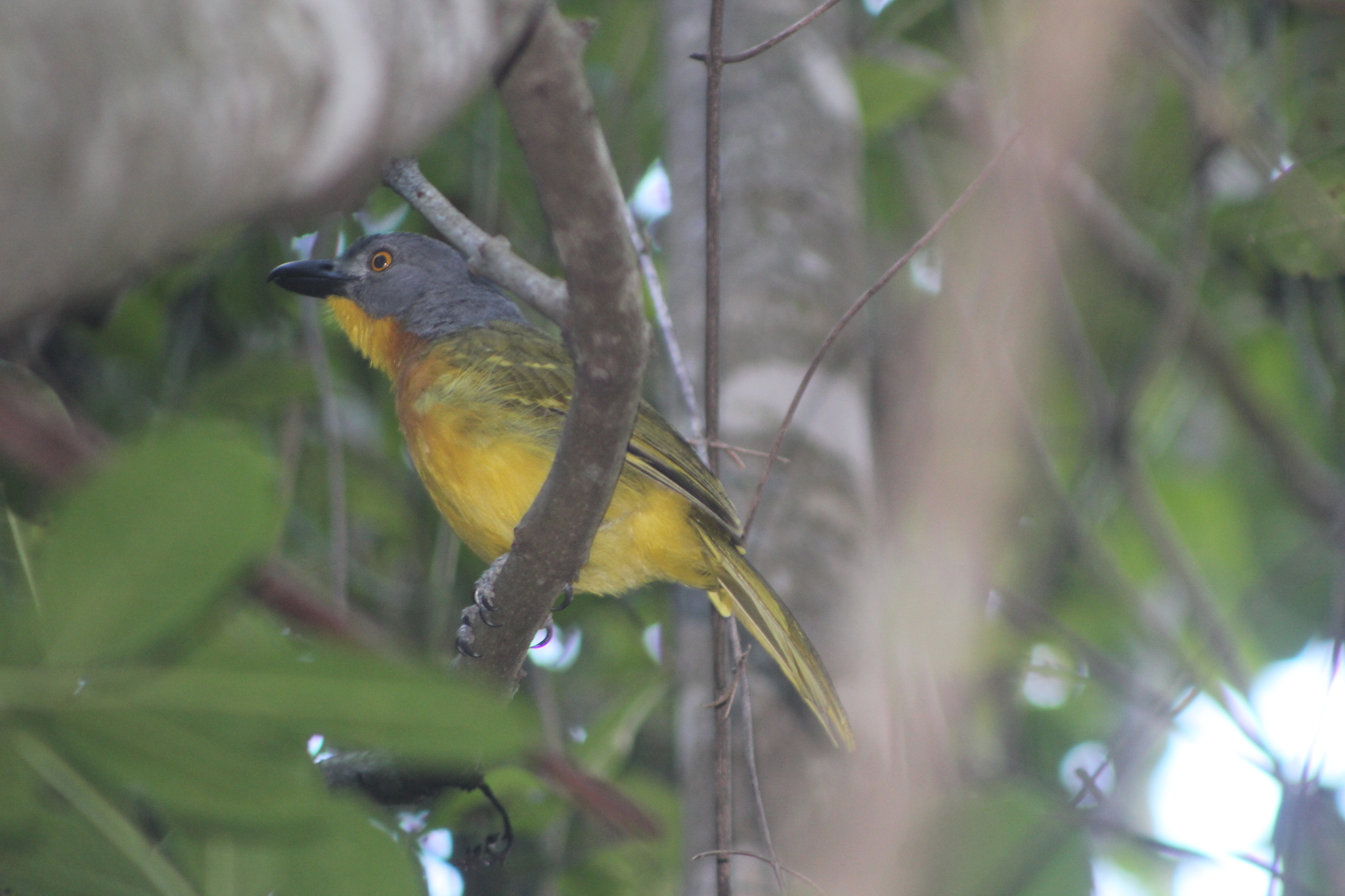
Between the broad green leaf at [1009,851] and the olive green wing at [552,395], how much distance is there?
4.63 feet

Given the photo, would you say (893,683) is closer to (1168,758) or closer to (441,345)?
(441,345)

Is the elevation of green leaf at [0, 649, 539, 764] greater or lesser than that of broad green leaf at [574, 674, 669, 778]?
greater

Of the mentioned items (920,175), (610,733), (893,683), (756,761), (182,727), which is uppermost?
(920,175)

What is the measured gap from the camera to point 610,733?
3.62m

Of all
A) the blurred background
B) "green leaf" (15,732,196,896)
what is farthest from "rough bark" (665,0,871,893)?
"green leaf" (15,732,196,896)

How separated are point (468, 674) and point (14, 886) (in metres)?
1.20

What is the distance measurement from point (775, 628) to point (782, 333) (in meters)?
1.05

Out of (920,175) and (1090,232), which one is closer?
(920,175)

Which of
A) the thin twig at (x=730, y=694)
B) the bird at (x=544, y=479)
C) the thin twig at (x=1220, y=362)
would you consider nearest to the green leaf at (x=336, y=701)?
the thin twig at (x=730, y=694)

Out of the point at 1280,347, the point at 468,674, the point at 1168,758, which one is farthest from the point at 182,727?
the point at 1280,347

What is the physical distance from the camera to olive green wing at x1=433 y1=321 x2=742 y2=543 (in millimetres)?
3086

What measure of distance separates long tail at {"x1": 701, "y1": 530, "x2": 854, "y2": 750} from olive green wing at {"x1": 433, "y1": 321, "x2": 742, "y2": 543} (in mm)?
98

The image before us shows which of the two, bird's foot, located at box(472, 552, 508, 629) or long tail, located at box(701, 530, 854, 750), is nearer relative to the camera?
bird's foot, located at box(472, 552, 508, 629)

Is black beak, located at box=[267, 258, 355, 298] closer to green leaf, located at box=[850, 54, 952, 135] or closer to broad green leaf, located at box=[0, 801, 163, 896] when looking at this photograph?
green leaf, located at box=[850, 54, 952, 135]
